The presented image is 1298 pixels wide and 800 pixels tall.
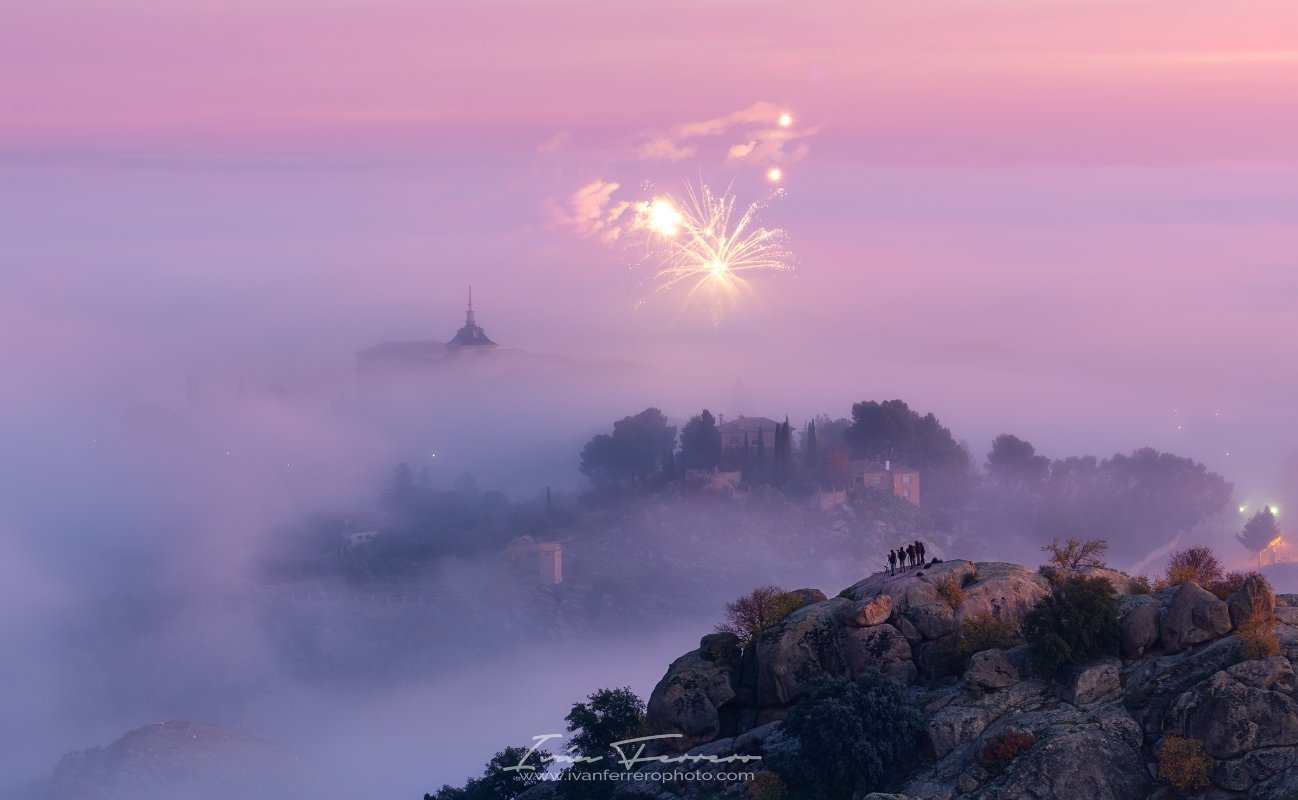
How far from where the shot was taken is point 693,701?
71438 millimetres

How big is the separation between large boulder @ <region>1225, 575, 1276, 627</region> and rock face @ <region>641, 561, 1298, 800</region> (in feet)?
0.31

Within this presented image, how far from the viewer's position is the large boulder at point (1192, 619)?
6303 centimetres

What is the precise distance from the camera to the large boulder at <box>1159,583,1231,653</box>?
6303cm

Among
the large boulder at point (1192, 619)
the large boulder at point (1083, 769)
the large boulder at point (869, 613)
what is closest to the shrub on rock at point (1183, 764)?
the large boulder at point (1083, 769)

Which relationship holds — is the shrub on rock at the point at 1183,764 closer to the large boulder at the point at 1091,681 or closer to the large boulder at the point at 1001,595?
the large boulder at the point at 1091,681

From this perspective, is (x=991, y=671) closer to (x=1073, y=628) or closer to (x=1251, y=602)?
(x=1073, y=628)

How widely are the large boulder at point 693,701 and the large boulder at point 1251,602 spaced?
22.8 metres

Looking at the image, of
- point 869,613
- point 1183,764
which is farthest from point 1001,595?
point 1183,764

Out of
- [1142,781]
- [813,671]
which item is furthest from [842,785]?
[1142,781]

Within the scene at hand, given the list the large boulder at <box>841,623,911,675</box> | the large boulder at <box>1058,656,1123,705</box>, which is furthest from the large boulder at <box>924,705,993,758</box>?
the large boulder at <box>841,623,911,675</box>

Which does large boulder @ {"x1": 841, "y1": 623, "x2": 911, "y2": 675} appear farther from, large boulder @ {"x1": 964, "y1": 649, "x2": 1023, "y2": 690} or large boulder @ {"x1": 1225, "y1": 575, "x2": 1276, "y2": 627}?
large boulder @ {"x1": 1225, "y1": 575, "x2": 1276, "y2": 627}

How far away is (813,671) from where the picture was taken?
70.6m

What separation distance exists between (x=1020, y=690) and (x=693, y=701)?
51.1ft

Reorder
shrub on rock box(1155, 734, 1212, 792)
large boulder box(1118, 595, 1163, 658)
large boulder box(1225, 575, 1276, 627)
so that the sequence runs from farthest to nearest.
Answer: large boulder box(1118, 595, 1163, 658), large boulder box(1225, 575, 1276, 627), shrub on rock box(1155, 734, 1212, 792)
